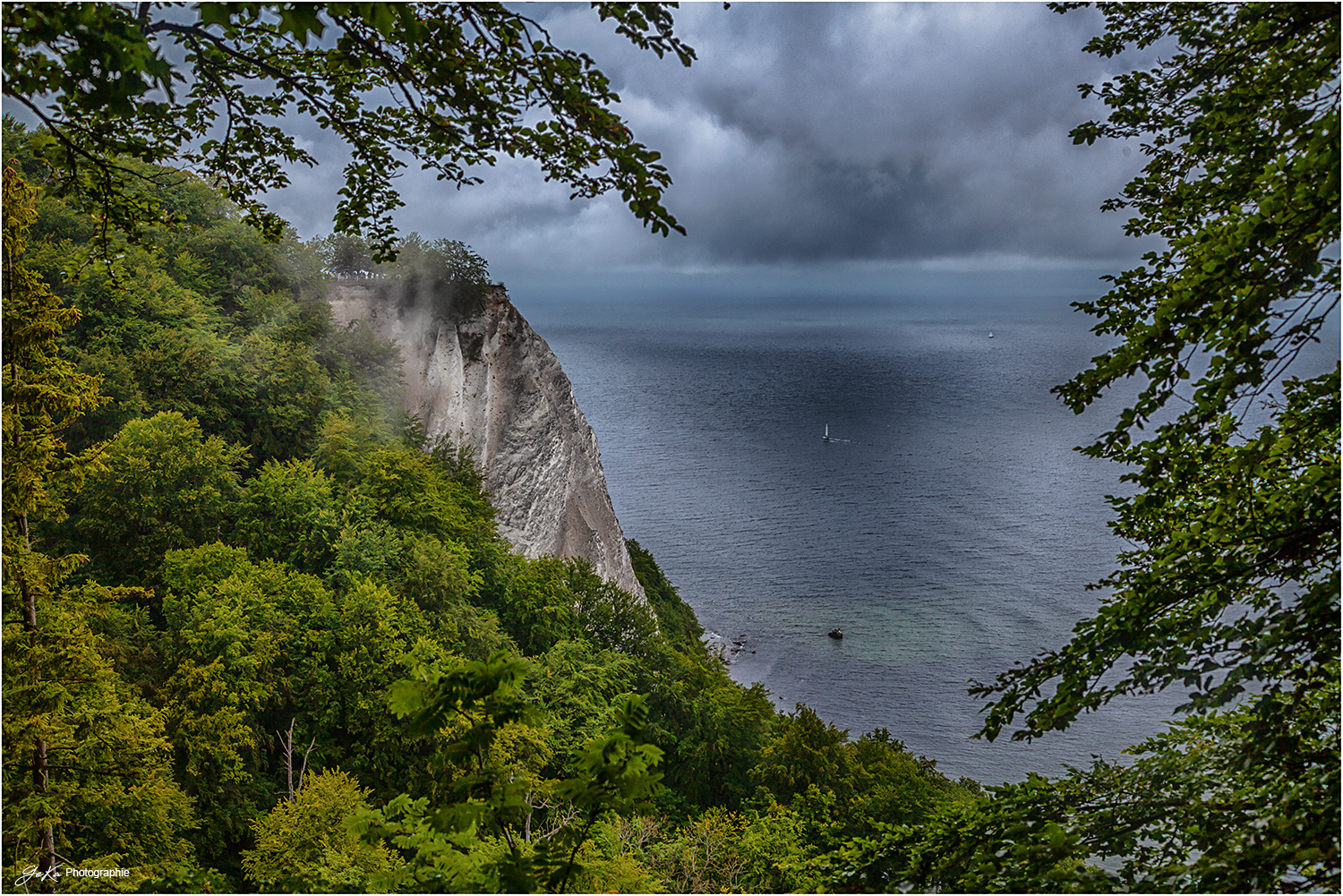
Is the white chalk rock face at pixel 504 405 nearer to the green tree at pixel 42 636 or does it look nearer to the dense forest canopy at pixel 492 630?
the dense forest canopy at pixel 492 630

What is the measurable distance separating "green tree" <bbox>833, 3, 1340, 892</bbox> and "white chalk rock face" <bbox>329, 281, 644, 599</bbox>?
4021 centimetres

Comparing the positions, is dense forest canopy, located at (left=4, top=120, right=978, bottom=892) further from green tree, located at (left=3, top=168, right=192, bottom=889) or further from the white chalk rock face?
the white chalk rock face

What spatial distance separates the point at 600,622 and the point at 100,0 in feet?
110

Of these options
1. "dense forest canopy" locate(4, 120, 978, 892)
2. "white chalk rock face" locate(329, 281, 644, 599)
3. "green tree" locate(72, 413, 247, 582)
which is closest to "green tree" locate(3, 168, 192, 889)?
"dense forest canopy" locate(4, 120, 978, 892)

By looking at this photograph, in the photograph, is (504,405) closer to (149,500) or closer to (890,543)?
(149,500)

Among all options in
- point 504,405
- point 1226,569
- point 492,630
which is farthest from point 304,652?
point 504,405

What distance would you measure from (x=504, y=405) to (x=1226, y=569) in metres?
45.5

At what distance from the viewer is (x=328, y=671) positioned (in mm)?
22406

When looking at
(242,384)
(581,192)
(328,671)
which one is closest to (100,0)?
(581,192)

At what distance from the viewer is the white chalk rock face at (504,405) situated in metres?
45.5

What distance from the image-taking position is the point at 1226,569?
6621 millimetres

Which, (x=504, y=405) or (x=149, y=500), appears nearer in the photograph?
(x=149, y=500)

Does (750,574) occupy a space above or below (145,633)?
below

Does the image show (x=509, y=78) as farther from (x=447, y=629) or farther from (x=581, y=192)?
(x=447, y=629)
